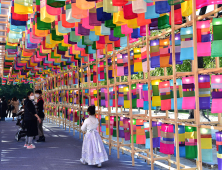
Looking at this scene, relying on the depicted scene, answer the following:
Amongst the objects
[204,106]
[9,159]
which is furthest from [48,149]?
[204,106]

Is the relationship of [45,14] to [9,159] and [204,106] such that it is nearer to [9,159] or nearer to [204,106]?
[204,106]

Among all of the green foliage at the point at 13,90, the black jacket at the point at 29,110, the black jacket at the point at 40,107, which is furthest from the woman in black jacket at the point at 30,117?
the green foliage at the point at 13,90

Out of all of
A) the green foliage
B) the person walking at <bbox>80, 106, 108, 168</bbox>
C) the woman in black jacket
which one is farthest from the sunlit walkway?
the green foliage

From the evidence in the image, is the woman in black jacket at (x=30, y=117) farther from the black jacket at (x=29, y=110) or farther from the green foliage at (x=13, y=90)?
the green foliage at (x=13, y=90)

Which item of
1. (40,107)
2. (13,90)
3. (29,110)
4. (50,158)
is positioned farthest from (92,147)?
(13,90)

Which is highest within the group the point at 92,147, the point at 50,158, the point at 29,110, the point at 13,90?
the point at 13,90

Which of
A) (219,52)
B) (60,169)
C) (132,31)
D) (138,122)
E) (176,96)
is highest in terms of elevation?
(132,31)

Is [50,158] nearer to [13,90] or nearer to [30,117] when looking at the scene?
[30,117]

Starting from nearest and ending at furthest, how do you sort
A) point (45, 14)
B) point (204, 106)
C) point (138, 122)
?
point (204, 106), point (45, 14), point (138, 122)

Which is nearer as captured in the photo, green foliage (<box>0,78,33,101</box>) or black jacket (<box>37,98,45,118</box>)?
black jacket (<box>37,98,45,118</box>)

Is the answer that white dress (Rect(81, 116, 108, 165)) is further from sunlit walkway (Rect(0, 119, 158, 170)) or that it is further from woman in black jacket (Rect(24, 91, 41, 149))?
woman in black jacket (Rect(24, 91, 41, 149))

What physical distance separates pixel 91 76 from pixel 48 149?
8.35 feet

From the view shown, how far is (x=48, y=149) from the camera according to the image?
8414 mm

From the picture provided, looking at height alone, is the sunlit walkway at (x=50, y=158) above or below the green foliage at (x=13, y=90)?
below
